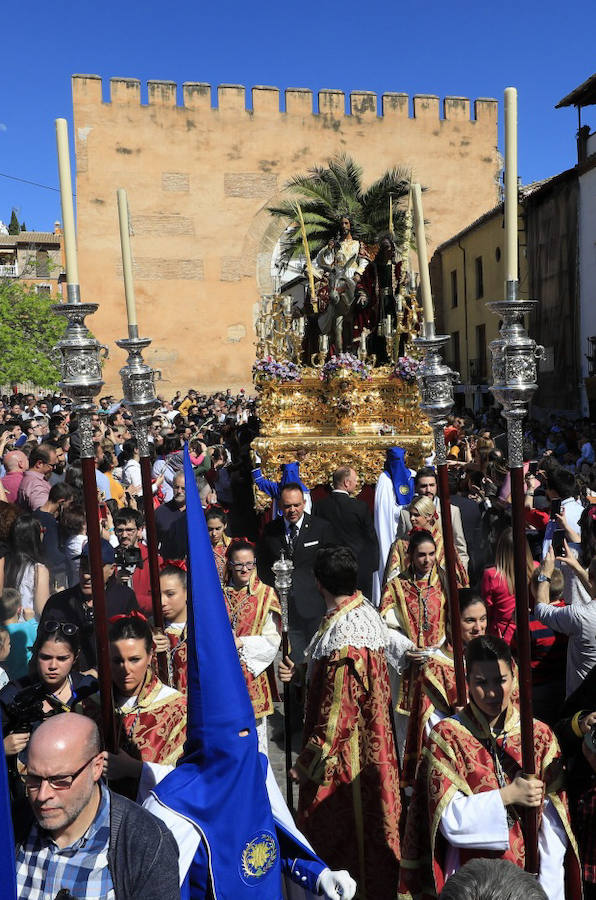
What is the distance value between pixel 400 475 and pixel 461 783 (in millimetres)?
5811

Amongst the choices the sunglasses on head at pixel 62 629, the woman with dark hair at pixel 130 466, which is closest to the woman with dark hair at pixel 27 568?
the sunglasses on head at pixel 62 629

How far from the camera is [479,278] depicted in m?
27.2

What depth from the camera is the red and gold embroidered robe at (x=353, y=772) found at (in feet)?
11.5

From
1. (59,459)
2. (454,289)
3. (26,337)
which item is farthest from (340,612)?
(454,289)

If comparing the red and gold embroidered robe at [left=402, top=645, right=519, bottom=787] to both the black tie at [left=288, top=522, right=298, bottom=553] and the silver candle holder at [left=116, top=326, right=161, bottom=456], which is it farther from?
the black tie at [left=288, top=522, right=298, bottom=553]

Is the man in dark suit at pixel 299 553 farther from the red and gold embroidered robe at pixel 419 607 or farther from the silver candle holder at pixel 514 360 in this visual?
the silver candle holder at pixel 514 360

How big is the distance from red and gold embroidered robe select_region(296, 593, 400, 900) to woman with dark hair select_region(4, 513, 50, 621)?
1.95 m

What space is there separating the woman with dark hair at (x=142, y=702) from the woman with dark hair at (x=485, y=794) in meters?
0.88

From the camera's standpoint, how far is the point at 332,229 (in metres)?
11.5

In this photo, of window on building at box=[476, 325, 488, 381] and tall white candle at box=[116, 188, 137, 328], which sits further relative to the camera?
window on building at box=[476, 325, 488, 381]

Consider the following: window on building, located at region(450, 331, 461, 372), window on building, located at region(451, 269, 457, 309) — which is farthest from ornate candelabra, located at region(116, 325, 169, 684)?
window on building, located at region(451, 269, 457, 309)

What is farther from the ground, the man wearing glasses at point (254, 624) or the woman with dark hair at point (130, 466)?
the woman with dark hair at point (130, 466)

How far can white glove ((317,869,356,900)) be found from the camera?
228cm

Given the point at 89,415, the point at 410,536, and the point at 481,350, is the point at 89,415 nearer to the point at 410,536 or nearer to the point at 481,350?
the point at 410,536
